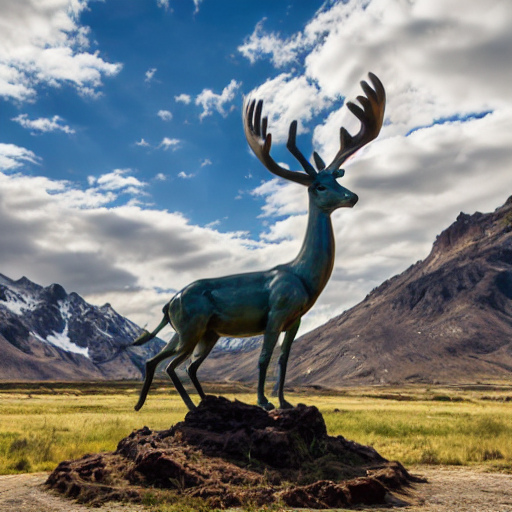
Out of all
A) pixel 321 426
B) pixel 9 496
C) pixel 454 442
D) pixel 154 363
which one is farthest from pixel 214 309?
pixel 454 442

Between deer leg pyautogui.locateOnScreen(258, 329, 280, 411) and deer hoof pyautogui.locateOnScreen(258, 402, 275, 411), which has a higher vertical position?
deer leg pyautogui.locateOnScreen(258, 329, 280, 411)

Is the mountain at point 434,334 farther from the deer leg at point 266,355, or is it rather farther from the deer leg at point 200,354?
the deer leg at point 266,355

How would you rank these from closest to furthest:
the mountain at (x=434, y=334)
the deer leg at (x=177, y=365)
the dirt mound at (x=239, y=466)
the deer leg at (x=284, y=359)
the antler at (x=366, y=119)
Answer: the dirt mound at (x=239, y=466), the deer leg at (x=177, y=365), the deer leg at (x=284, y=359), the antler at (x=366, y=119), the mountain at (x=434, y=334)

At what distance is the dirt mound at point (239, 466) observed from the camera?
8.24m

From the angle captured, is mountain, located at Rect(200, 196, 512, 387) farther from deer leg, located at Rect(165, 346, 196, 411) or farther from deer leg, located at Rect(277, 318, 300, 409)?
deer leg, located at Rect(165, 346, 196, 411)

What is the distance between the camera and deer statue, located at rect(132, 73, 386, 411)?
11.0 metres

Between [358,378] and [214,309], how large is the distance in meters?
142

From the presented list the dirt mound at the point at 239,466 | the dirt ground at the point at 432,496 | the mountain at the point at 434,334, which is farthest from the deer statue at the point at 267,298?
the mountain at the point at 434,334

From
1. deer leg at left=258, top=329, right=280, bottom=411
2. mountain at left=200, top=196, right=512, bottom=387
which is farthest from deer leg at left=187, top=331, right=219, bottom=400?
mountain at left=200, top=196, right=512, bottom=387

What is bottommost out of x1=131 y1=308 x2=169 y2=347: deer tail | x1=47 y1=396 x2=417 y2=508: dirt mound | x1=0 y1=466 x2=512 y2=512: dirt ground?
x1=0 y1=466 x2=512 y2=512: dirt ground

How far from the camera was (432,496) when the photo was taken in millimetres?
8977

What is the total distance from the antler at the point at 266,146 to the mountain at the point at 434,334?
132 metres

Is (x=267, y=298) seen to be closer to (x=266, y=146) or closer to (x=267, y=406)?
(x=267, y=406)

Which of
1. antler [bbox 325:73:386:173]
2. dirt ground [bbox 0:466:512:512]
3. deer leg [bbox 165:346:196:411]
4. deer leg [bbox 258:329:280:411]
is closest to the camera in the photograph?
dirt ground [bbox 0:466:512:512]
